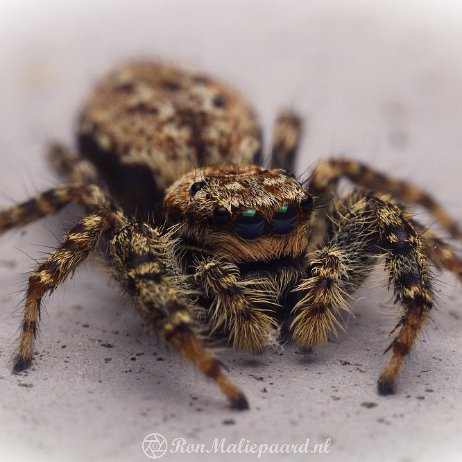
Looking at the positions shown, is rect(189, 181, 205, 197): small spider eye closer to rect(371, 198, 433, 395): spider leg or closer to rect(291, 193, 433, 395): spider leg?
rect(291, 193, 433, 395): spider leg

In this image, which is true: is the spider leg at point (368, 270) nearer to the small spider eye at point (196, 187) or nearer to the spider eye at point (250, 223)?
the spider eye at point (250, 223)

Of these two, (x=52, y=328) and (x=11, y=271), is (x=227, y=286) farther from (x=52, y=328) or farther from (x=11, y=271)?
(x=11, y=271)

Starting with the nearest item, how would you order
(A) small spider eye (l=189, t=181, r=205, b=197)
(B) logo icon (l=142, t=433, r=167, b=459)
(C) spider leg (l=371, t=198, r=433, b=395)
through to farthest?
(B) logo icon (l=142, t=433, r=167, b=459), (C) spider leg (l=371, t=198, r=433, b=395), (A) small spider eye (l=189, t=181, r=205, b=197)

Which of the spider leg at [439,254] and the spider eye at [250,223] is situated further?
the spider leg at [439,254]

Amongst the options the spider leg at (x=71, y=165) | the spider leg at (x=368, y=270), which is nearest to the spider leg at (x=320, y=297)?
the spider leg at (x=368, y=270)

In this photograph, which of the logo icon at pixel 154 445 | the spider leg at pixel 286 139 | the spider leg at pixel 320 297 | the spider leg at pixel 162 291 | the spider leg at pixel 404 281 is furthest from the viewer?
the spider leg at pixel 286 139

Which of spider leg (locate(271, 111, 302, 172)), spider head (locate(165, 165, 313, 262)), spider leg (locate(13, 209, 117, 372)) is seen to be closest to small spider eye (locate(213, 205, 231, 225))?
spider head (locate(165, 165, 313, 262))
